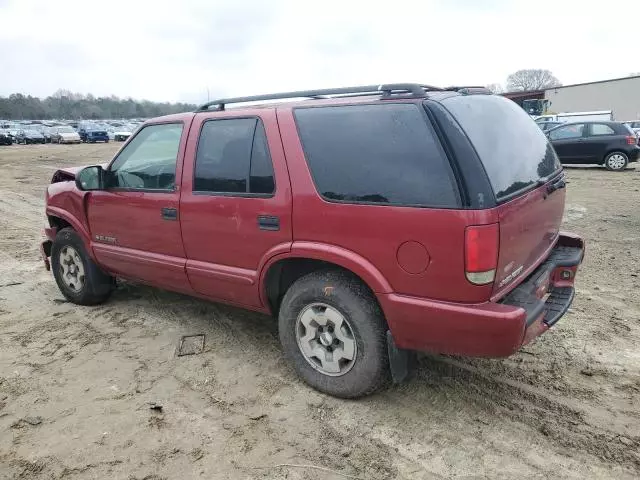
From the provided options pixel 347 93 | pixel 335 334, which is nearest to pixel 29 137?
pixel 347 93

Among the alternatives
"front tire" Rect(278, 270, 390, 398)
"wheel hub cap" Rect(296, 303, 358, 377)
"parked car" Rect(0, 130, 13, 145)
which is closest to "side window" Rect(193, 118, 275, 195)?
"front tire" Rect(278, 270, 390, 398)

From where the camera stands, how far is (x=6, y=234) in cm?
816

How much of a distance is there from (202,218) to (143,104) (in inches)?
4063

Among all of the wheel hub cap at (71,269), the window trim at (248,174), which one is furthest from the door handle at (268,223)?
the wheel hub cap at (71,269)

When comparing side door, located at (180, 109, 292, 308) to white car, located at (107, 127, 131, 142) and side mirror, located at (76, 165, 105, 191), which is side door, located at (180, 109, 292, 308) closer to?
side mirror, located at (76, 165, 105, 191)

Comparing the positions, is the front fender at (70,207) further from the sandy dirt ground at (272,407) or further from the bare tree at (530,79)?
the bare tree at (530,79)

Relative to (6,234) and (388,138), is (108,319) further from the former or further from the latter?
(6,234)

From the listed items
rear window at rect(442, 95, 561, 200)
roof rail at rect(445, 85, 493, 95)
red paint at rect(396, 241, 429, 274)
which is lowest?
red paint at rect(396, 241, 429, 274)

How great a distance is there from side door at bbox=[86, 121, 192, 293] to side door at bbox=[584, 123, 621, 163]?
47.2 feet

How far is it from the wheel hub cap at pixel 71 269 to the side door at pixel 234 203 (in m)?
1.64

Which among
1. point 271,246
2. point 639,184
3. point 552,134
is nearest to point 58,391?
point 271,246

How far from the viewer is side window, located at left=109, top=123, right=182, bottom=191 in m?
3.84

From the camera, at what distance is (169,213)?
378 centimetres

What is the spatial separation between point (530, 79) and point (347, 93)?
94.3 meters
